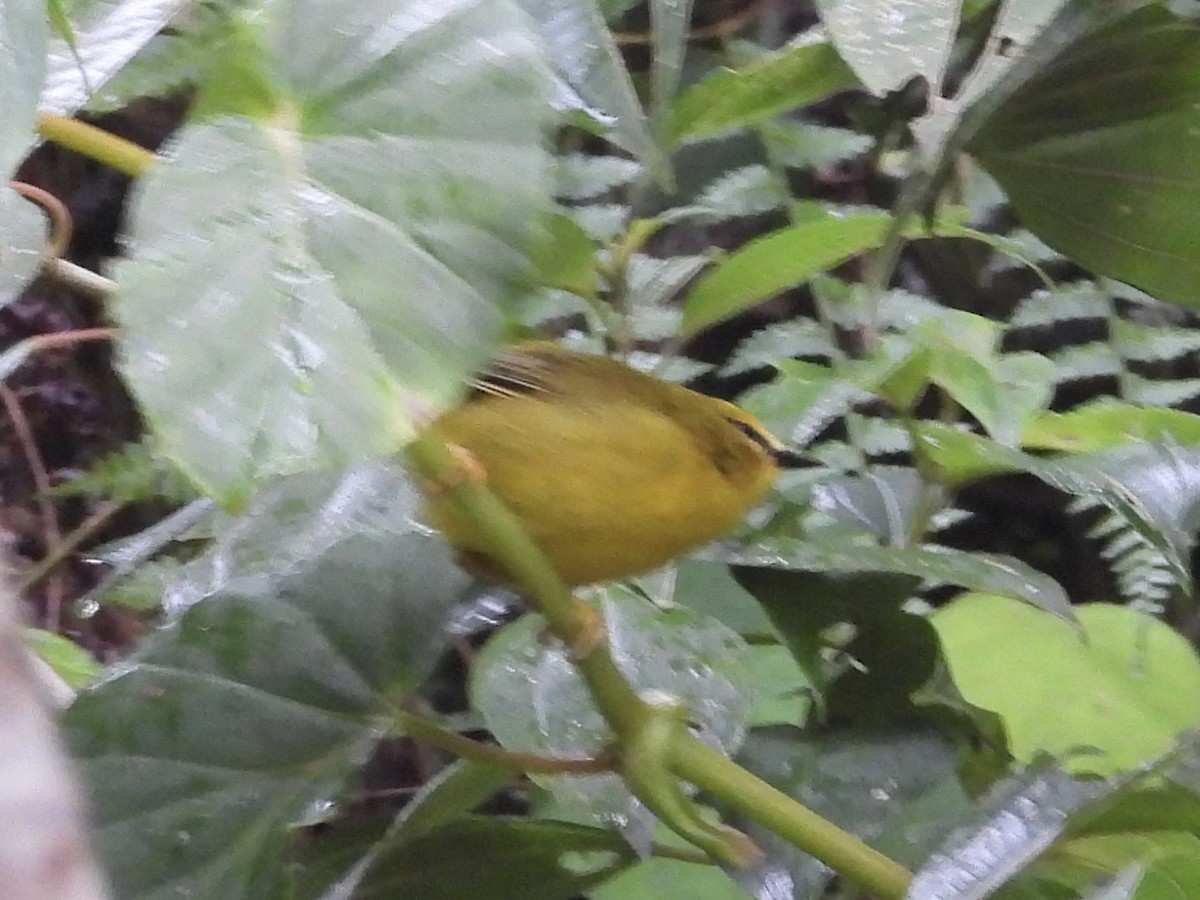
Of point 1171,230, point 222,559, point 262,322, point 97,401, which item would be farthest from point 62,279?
point 97,401

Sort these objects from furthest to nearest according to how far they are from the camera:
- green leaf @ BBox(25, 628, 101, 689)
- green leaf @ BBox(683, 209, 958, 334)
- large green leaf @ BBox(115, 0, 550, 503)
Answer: green leaf @ BBox(25, 628, 101, 689) < green leaf @ BBox(683, 209, 958, 334) < large green leaf @ BBox(115, 0, 550, 503)

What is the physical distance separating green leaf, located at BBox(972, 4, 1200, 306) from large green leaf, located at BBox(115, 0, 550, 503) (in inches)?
13.6

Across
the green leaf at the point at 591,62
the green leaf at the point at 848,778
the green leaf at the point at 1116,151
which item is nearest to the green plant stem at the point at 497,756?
the green leaf at the point at 848,778

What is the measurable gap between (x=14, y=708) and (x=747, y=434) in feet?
1.75

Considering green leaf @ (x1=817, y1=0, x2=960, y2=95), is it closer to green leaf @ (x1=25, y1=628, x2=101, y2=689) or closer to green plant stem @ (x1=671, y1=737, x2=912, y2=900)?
green plant stem @ (x1=671, y1=737, x2=912, y2=900)

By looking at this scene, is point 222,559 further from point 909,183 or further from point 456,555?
point 909,183

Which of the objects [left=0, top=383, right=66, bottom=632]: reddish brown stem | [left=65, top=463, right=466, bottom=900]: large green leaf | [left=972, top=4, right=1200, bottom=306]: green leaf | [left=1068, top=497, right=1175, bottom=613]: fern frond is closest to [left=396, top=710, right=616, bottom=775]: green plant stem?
[left=65, top=463, right=466, bottom=900]: large green leaf

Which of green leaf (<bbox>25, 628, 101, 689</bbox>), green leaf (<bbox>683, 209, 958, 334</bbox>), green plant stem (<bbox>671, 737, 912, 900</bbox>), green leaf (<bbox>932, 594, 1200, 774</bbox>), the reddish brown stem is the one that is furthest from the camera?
the reddish brown stem

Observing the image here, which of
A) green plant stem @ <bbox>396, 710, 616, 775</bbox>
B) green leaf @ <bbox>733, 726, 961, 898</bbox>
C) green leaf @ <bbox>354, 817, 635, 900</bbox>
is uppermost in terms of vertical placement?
green plant stem @ <bbox>396, 710, 616, 775</bbox>

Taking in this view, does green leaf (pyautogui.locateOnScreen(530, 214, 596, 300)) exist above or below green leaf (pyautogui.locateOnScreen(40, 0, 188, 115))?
below

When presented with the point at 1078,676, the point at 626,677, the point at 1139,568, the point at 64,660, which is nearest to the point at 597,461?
the point at 626,677

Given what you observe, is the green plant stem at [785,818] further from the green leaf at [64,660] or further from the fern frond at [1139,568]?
the fern frond at [1139,568]

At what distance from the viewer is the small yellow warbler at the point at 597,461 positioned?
54 cm

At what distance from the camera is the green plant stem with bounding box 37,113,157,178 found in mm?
366
